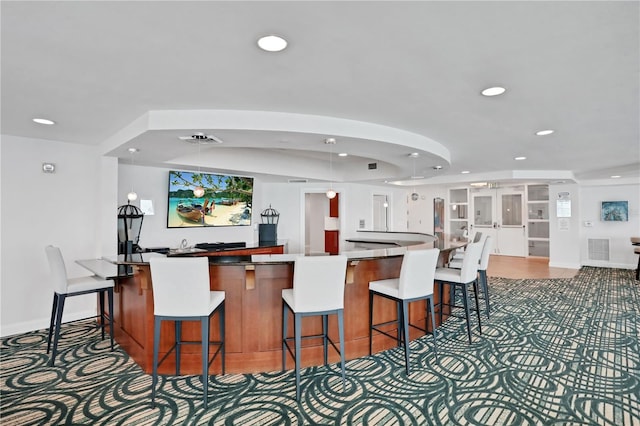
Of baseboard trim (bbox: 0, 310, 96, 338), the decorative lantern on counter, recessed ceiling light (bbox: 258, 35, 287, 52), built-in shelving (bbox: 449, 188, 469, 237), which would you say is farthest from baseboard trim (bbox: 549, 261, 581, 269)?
baseboard trim (bbox: 0, 310, 96, 338)

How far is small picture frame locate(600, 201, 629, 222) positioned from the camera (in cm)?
838

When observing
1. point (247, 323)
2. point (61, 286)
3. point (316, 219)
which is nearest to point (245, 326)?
point (247, 323)

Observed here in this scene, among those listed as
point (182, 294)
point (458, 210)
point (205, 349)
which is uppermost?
point (458, 210)

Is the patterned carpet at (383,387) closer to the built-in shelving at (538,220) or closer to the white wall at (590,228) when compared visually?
the white wall at (590,228)

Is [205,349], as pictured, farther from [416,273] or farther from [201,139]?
[201,139]

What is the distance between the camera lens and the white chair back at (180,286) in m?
2.46

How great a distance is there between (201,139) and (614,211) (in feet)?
34.0

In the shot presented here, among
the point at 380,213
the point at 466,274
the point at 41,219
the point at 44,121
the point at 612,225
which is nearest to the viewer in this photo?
the point at 44,121

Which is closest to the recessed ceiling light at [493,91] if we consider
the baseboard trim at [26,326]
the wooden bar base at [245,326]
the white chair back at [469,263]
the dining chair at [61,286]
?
the white chair back at [469,263]

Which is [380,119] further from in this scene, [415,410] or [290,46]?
[415,410]

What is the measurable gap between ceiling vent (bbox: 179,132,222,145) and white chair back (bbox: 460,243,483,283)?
3001mm

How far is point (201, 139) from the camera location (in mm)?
3473

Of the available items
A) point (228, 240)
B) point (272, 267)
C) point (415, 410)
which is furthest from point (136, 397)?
point (228, 240)

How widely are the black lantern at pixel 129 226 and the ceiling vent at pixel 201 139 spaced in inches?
76.2
